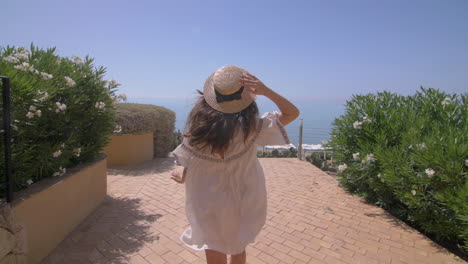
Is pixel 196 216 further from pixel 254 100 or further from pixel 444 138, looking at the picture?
pixel 444 138

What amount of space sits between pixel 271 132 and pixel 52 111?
2567 millimetres

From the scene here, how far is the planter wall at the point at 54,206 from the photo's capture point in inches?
96.1

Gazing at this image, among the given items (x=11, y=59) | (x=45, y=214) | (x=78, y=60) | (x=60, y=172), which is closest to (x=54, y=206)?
(x=45, y=214)

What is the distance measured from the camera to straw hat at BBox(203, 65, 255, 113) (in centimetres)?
162

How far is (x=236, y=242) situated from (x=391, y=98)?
14.3ft

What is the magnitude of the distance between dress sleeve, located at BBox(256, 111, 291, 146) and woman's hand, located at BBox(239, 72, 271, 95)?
19 cm

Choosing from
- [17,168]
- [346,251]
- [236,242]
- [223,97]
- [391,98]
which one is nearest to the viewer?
[223,97]

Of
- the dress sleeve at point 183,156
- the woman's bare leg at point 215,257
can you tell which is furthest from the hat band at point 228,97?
the woman's bare leg at point 215,257

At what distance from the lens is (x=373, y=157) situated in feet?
13.9

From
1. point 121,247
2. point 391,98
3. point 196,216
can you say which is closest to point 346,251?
point 196,216

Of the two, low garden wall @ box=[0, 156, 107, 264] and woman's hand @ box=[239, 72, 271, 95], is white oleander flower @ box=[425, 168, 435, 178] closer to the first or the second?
woman's hand @ box=[239, 72, 271, 95]

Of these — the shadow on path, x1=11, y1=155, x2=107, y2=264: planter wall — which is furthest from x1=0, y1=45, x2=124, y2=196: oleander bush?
the shadow on path

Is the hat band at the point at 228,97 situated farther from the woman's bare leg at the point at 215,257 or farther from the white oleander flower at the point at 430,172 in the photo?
the white oleander flower at the point at 430,172

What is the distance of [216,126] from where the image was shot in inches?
64.1
